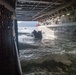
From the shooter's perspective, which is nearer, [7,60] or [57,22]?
[7,60]

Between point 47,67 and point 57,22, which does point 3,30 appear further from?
point 57,22

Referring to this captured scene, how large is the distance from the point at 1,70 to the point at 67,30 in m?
11.0

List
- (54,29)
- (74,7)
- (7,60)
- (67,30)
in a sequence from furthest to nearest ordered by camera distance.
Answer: (54,29) → (67,30) → (74,7) → (7,60)

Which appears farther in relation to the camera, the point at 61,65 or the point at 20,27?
the point at 20,27

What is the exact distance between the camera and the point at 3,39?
2.57 metres

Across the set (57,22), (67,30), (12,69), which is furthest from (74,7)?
(12,69)

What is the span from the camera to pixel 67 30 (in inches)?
502

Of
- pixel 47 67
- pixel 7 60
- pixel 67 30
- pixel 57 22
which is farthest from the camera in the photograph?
pixel 57 22

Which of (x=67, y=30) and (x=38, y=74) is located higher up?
(x=67, y=30)

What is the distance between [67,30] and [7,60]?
422 inches

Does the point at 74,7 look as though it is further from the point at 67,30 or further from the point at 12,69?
the point at 12,69

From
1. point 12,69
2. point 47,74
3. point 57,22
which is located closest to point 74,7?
point 57,22

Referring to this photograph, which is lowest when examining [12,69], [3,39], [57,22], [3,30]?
[12,69]

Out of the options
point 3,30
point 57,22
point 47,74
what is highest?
point 57,22
